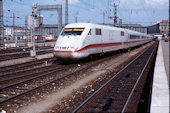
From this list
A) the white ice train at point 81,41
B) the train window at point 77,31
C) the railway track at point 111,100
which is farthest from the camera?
the train window at point 77,31

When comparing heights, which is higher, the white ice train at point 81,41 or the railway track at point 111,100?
the white ice train at point 81,41

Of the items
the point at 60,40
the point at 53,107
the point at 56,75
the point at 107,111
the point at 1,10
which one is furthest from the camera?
the point at 1,10

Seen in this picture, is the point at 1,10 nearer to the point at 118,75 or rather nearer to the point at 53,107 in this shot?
the point at 118,75

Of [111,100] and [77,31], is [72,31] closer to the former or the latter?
[77,31]

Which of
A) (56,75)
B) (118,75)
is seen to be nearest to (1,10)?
(56,75)

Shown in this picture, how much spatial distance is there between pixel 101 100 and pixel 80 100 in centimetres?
70

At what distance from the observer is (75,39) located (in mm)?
13492

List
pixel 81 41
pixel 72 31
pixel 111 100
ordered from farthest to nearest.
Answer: pixel 72 31, pixel 81 41, pixel 111 100

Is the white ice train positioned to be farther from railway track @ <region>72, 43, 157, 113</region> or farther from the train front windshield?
railway track @ <region>72, 43, 157, 113</region>

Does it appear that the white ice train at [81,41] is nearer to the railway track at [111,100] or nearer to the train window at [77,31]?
the train window at [77,31]

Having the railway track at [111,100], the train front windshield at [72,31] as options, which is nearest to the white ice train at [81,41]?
the train front windshield at [72,31]

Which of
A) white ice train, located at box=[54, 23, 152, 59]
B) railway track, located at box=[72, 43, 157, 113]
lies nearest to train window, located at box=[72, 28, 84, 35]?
white ice train, located at box=[54, 23, 152, 59]

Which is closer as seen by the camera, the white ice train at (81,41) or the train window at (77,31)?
the white ice train at (81,41)

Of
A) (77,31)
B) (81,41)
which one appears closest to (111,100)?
(81,41)
